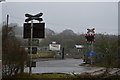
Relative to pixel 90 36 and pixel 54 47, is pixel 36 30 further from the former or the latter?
pixel 54 47

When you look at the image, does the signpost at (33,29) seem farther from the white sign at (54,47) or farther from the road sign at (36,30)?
the white sign at (54,47)

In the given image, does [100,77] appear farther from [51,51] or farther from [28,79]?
[51,51]

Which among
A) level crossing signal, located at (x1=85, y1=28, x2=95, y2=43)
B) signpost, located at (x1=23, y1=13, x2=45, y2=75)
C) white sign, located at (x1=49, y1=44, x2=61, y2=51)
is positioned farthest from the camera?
white sign, located at (x1=49, y1=44, x2=61, y2=51)

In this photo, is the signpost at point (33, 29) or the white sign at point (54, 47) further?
the white sign at point (54, 47)

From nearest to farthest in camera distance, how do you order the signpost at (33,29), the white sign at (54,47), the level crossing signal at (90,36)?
1. the signpost at (33,29)
2. the level crossing signal at (90,36)
3. the white sign at (54,47)

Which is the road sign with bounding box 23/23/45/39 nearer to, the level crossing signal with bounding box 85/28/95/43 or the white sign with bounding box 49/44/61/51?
the level crossing signal with bounding box 85/28/95/43

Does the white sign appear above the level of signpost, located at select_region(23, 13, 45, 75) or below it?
below

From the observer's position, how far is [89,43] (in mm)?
25719

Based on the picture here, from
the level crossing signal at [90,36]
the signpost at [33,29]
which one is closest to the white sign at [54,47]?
the level crossing signal at [90,36]

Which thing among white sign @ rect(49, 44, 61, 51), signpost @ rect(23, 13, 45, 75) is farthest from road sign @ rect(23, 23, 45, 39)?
white sign @ rect(49, 44, 61, 51)

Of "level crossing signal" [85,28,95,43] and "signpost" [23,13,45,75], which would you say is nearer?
"signpost" [23,13,45,75]

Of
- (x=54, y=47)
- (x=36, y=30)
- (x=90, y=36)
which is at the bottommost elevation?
(x=54, y=47)

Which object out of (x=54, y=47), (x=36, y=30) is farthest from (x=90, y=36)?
(x=54, y=47)

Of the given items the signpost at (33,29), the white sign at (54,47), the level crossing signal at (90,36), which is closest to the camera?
the signpost at (33,29)
